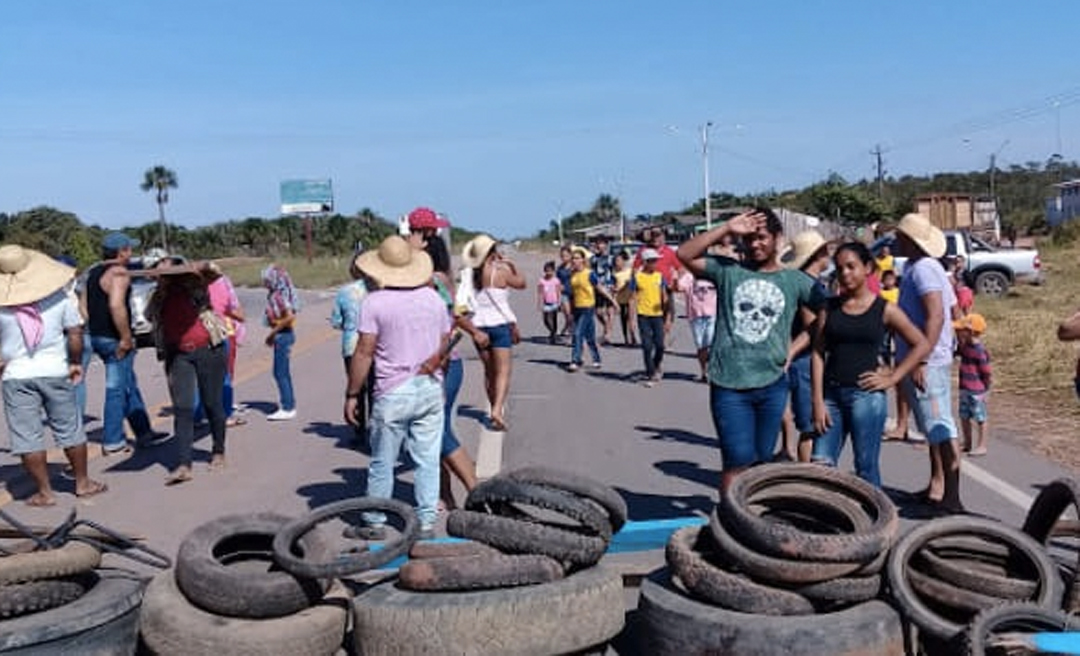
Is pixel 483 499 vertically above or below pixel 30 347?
below

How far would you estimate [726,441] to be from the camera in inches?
237

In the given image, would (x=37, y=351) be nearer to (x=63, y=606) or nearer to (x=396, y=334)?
(x=396, y=334)

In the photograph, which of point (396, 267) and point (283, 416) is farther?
point (283, 416)

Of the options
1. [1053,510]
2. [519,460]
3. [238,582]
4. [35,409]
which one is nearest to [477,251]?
[519,460]

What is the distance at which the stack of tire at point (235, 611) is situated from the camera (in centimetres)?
429

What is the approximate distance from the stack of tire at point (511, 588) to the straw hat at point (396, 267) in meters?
2.01

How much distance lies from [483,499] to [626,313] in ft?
48.9

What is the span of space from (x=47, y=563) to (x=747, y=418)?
3455 mm

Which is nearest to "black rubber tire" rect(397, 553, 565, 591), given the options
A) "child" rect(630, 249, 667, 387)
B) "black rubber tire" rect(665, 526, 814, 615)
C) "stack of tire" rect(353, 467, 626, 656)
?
"stack of tire" rect(353, 467, 626, 656)

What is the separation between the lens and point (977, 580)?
4352mm

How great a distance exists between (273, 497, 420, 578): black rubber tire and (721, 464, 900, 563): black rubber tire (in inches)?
52.5

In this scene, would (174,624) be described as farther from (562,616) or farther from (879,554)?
(879,554)

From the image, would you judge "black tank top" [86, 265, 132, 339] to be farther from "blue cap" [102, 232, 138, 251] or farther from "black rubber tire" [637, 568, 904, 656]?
"black rubber tire" [637, 568, 904, 656]

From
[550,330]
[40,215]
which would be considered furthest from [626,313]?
[40,215]
